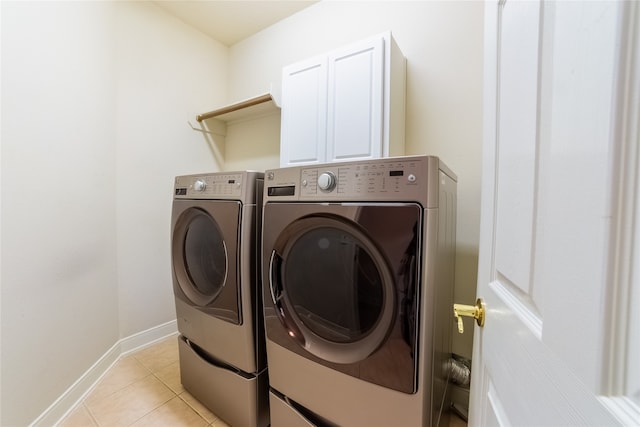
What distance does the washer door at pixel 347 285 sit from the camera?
71 centimetres

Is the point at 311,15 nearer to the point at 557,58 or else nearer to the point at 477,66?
the point at 477,66

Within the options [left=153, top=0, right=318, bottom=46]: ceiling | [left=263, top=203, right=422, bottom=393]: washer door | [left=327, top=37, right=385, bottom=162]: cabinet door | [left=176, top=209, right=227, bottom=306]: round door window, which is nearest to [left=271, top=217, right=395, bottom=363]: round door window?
[left=263, top=203, right=422, bottom=393]: washer door

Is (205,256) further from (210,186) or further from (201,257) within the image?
(210,186)

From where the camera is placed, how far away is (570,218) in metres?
0.26

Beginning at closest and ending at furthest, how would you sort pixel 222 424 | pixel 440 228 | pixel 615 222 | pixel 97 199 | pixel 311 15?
pixel 615 222, pixel 440 228, pixel 222 424, pixel 97 199, pixel 311 15

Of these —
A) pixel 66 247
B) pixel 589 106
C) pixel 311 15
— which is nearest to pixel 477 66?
pixel 311 15

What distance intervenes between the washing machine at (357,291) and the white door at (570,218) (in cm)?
23

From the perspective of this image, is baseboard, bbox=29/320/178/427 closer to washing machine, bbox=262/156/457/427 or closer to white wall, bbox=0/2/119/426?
white wall, bbox=0/2/119/426

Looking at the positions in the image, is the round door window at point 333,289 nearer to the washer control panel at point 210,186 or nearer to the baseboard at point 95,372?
the washer control panel at point 210,186

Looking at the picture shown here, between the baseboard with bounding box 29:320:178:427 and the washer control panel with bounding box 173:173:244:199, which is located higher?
the washer control panel with bounding box 173:173:244:199

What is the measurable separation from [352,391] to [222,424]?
2.72ft

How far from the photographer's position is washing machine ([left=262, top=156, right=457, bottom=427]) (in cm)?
70

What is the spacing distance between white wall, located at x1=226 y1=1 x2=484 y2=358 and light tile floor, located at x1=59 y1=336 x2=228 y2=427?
143 centimetres

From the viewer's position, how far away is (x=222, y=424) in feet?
4.00
